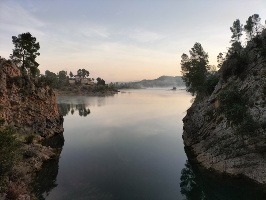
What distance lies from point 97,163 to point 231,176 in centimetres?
2485

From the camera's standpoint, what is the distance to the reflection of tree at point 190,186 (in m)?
36.8

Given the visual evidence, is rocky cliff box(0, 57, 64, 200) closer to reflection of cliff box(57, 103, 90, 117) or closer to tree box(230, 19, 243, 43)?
reflection of cliff box(57, 103, 90, 117)

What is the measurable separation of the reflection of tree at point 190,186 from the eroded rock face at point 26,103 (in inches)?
1541

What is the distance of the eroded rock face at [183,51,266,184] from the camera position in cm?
3619

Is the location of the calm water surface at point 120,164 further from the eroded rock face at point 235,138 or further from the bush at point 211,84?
the bush at point 211,84

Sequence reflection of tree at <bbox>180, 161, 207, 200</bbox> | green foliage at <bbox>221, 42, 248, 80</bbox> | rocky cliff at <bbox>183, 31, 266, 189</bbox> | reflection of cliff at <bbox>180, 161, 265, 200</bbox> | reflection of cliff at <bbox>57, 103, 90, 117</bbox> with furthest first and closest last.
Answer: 1. reflection of cliff at <bbox>57, 103, 90, 117</bbox>
2. green foliage at <bbox>221, 42, 248, 80</bbox>
3. reflection of tree at <bbox>180, 161, 207, 200</bbox>
4. rocky cliff at <bbox>183, 31, 266, 189</bbox>
5. reflection of cliff at <bbox>180, 161, 265, 200</bbox>

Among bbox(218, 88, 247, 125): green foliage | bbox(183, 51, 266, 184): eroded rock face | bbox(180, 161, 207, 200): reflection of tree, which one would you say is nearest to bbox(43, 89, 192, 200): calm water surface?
bbox(180, 161, 207, 200): reflection of tree

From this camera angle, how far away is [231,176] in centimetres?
3822

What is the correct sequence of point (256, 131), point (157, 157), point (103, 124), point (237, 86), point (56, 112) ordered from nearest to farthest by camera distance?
1. point (256, 131)
2. point (237, 86)
3. point (157, 157)
4. point (56, 112)
5. point (103, 124)

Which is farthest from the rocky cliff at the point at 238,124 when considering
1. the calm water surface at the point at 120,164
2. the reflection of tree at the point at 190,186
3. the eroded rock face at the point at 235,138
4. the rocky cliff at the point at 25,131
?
the rocky cliff at the point at 25,131

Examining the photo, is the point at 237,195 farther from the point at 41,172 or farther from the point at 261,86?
the point at 41,172

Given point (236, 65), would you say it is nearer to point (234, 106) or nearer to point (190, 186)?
point (234, 106)

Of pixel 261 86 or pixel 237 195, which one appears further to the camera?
pixel 261 86

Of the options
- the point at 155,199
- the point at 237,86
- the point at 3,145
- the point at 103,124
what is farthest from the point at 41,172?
the point at 103,124
